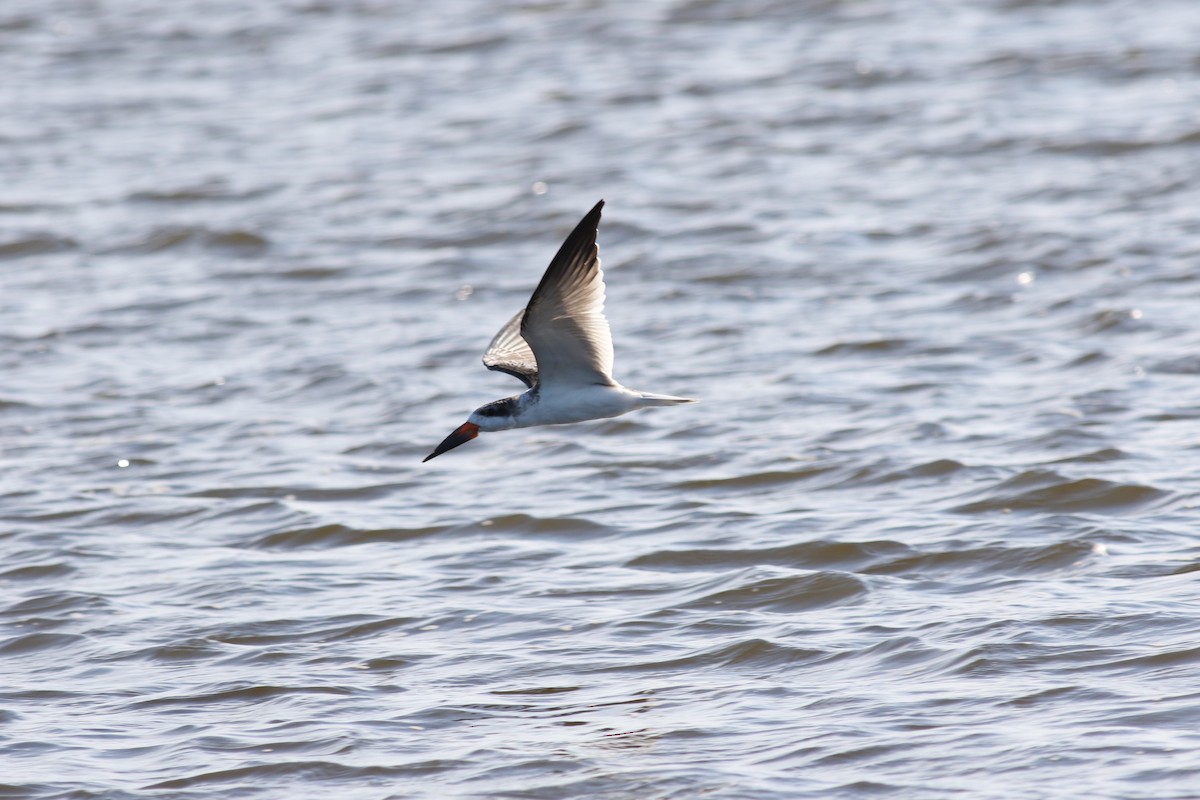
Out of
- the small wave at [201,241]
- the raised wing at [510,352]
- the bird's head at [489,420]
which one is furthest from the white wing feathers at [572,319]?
the small wave at [201,241]

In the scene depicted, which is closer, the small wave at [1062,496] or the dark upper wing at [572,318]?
the dark upper wing at [572,318]

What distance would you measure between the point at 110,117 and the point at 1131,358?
1160 cm

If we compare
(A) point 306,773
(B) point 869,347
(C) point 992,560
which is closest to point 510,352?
(C) point 992,560

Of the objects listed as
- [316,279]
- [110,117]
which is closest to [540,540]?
[316,279]

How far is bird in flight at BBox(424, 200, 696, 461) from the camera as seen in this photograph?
718 cm

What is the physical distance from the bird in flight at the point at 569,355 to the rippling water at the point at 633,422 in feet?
2.94

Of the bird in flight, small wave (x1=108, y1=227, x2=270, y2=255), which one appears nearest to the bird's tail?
the bird in flight

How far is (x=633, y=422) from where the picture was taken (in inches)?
429

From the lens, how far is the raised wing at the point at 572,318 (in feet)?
23.4

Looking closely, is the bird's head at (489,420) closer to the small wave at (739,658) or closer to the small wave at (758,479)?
the small wave at (739,658)

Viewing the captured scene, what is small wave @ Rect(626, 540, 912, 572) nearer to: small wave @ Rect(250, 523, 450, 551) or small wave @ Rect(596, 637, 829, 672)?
small wave @ Rect(596, 637, 829, 672)

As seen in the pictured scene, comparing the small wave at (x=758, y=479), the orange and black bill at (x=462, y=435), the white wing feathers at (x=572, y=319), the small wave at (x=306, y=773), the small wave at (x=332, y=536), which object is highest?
the white wing feathers at (x=572, y=319)

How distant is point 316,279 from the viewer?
535 inches

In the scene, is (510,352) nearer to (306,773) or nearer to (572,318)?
(572,318)
